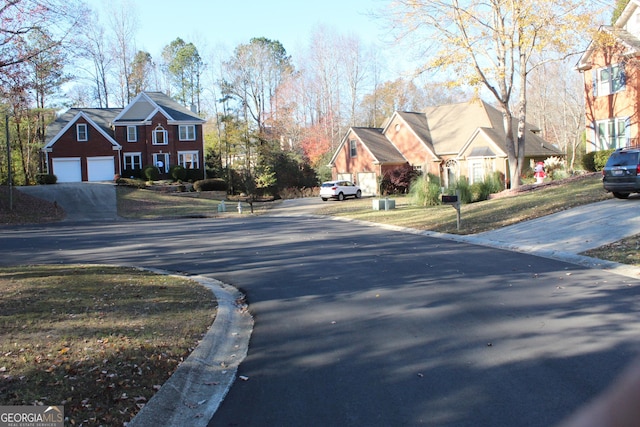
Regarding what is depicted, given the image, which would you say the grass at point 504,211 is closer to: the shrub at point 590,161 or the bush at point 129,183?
the shrub at point 590,161

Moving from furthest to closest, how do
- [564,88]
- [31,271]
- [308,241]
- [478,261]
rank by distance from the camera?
1. [564,88]
2. [308,241]
3. [478,261]
4. [31,271]

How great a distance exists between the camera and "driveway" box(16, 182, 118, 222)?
34594 mm

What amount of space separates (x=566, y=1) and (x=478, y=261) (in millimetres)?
19714

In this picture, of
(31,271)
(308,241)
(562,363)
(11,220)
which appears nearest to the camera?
(562,363)

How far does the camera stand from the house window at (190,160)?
55.3m

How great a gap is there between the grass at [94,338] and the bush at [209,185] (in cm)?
3877

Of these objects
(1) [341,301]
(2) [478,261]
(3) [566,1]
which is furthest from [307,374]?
(3) [566,1]

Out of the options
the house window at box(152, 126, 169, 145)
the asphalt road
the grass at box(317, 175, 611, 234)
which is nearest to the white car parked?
the grass at box(317, 175, 611, 234)

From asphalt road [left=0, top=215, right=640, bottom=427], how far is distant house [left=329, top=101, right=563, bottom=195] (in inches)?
1280

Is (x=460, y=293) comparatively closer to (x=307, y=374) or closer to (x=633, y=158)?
(x=307, y=374)

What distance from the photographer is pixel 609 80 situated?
32.0 metres

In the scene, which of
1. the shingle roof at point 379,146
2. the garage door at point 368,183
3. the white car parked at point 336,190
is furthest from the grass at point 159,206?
the shingle roof at point 379,146

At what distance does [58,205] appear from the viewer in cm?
3644

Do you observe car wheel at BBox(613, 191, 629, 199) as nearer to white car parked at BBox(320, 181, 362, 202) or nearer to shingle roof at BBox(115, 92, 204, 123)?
white car parked at BBox(320, 181, 362, 202)
